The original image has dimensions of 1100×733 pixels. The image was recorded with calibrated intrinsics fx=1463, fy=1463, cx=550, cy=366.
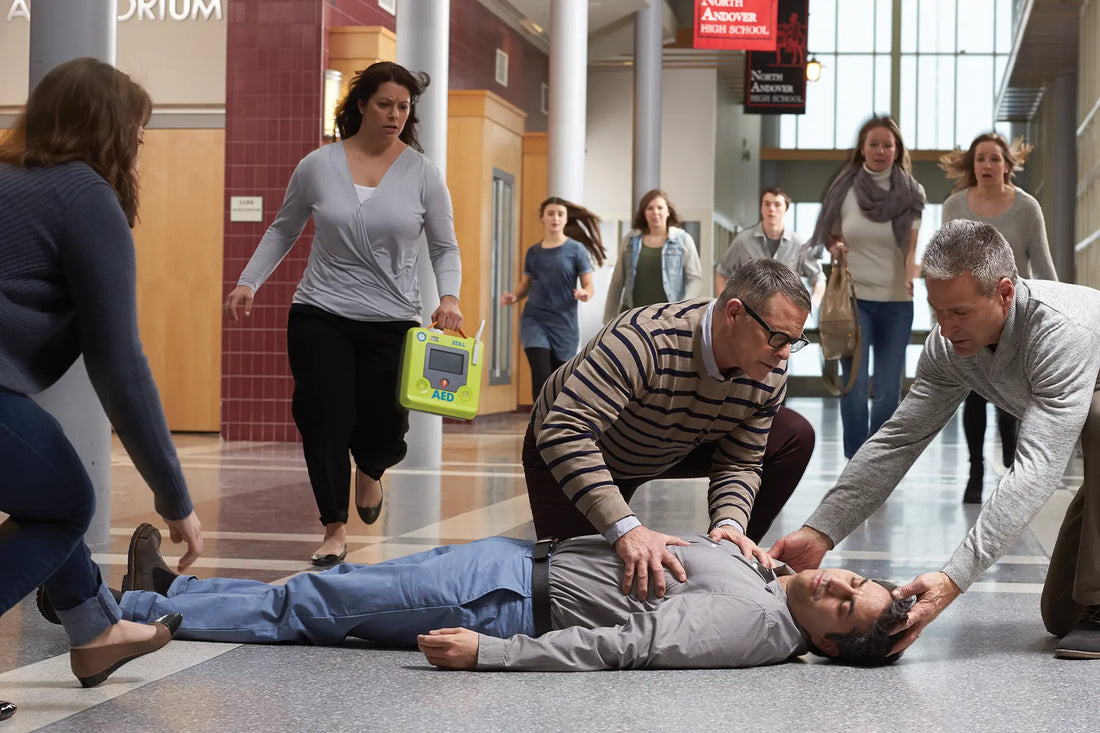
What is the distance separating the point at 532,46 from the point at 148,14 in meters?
7.85

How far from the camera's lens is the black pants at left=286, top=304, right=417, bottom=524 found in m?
5.18

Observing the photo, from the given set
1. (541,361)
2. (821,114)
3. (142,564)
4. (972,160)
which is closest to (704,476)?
(142,564)

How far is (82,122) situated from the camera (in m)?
2.76

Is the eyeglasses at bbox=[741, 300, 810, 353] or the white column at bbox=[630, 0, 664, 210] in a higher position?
the white column at bbox=[630, 0, 664, 210]

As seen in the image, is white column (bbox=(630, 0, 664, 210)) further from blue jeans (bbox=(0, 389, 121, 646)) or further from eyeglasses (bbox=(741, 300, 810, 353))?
blue jeans (bbox=(0, 389, 121, 646))

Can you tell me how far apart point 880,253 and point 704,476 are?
3.91m

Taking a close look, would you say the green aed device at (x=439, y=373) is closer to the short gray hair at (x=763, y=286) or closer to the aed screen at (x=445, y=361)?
the aed screen at (x=445, y=361)

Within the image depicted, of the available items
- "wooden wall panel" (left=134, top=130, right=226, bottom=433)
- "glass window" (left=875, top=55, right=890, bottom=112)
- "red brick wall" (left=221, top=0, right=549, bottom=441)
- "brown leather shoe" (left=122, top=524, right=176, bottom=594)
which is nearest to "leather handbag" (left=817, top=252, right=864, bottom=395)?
"brown leather shoe" (left=122, top=524, right=176, bottom=594)

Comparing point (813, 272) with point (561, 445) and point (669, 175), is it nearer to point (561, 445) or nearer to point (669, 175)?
point (561, 445)

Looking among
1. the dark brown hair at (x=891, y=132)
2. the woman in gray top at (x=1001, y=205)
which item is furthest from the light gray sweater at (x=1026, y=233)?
the dark brown hair at (x=891, y=132)

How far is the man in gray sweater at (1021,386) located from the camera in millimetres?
3354

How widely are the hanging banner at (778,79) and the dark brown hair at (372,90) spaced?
15.7m

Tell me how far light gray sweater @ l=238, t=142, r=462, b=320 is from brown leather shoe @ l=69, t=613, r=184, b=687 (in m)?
2.25

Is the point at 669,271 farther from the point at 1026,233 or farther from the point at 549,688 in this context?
the point at 549,688
